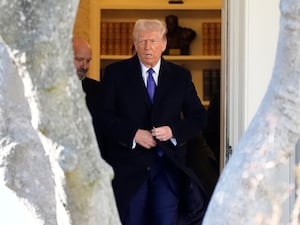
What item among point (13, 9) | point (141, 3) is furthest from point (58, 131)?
point (141, 3)

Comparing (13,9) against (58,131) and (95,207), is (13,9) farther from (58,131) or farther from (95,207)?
(95,207)

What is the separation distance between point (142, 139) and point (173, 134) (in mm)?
152

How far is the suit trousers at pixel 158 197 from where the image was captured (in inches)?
140

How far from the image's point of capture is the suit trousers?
3561 mm

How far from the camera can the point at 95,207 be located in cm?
150

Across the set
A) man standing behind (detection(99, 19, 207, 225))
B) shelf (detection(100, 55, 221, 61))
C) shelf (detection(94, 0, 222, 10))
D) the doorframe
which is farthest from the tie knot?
shelf (detection(94, 0, 222, 10))

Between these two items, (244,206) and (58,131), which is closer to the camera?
(58,131)

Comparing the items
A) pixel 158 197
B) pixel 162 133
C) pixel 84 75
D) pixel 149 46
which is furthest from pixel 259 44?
pixel 84 75

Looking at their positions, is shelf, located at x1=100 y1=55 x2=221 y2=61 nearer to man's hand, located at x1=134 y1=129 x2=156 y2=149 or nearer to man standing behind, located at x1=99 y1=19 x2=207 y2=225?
man standing behind, located at x1=99 y1=19 x2=207 y2=225

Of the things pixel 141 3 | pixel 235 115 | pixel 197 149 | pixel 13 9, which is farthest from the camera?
pixel 141 3

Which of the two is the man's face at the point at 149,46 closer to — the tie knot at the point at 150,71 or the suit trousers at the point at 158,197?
the tie knot at the point at 150,71

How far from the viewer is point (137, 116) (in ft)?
11.8

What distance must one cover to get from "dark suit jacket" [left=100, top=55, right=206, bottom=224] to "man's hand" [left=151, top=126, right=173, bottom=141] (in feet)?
0.15

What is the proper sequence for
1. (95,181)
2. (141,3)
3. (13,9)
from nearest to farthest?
1. (13,9)
2. (95,181)
3. (141,3)
